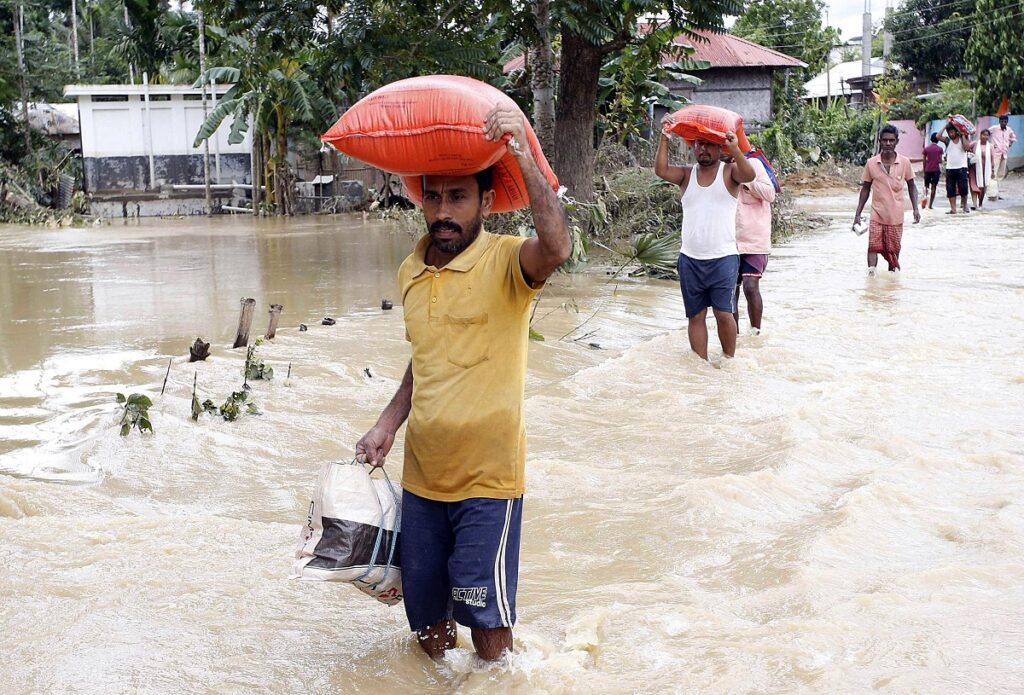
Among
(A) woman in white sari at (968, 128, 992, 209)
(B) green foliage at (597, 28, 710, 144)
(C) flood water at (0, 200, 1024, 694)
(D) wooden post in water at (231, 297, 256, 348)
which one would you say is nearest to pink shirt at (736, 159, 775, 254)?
(C) flood water at (0, 200, 1024, 694)

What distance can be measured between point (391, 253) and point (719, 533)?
11.9 meters

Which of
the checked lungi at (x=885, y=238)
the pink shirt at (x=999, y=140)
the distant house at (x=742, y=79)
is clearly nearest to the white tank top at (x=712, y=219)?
the checked lungi at (x=885, y=238)

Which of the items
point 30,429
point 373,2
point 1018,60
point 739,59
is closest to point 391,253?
point 373,2

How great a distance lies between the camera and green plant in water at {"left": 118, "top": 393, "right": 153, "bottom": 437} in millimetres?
5398

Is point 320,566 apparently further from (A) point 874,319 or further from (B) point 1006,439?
(A) point 874,319

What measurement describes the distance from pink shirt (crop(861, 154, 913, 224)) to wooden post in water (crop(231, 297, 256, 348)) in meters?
6.67

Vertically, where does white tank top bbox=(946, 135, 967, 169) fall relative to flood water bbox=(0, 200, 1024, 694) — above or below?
above

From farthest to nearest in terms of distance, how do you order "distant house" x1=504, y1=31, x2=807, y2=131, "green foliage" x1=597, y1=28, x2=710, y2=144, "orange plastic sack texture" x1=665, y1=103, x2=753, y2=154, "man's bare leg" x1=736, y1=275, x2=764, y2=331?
"distant house" x1=504, y1=31, x2=807, y2=131 → "green foliage" x1=597, y1=28, x2=710, y2=144 → "man's bare leg" x1=736, y1=275, x2=764, y2=331 → "orange plastic sack texture" x1=665, y1=103, x2=753, y2=154

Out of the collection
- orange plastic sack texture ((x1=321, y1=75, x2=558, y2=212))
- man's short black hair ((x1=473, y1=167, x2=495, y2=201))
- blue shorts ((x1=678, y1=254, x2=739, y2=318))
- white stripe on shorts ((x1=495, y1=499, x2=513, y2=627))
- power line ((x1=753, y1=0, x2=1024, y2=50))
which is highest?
power line ((x1=753, y1=0, x2=1024, y2=50))

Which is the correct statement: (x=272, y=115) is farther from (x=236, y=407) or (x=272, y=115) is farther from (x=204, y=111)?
(x=236, y=407)

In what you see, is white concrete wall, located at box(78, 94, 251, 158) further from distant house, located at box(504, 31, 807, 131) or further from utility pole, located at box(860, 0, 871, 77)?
utility pole, located at box(860, 0, 871, 77)

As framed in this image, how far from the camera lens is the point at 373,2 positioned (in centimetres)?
1166

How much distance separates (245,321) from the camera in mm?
7406

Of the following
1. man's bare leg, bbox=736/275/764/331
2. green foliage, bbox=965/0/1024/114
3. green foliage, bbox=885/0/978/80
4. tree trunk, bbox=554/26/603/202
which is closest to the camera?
man's bare leg, bbox=736/275/764/331
